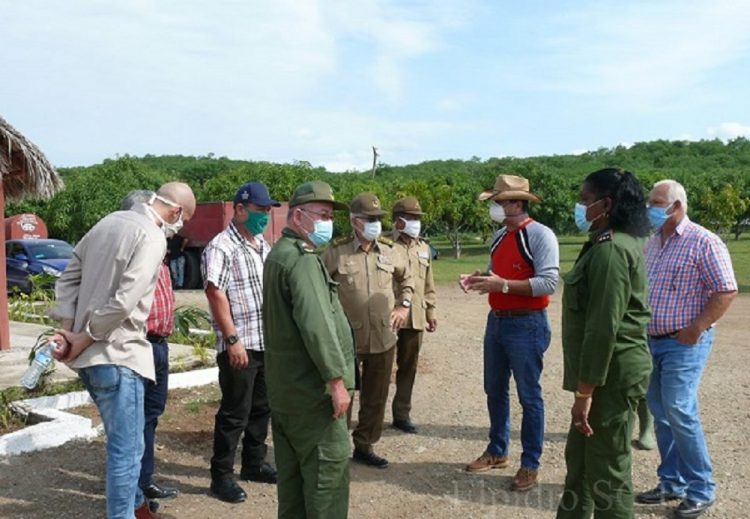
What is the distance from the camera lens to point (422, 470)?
4.91 meters

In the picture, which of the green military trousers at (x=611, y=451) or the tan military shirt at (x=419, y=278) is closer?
the green military trousers at (x=611, y=451)

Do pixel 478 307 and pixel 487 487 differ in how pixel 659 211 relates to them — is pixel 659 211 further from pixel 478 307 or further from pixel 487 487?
pixel 478 307

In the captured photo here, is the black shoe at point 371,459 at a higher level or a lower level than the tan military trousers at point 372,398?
lower

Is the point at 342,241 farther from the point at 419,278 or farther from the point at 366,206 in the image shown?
the point at 419,278

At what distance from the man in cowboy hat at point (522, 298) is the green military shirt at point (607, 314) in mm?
956

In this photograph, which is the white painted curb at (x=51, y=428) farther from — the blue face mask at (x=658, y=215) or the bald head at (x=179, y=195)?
the blue face mask at (x=658, y=215)

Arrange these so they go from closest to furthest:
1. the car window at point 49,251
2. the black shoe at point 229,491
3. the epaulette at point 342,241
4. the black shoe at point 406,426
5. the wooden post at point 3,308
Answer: the black shoe at point 229,491 < the epaulette at point 342,241 < the black shoe at point 406,426 < the wooden post at point 3,308 < the car window at point 49,251

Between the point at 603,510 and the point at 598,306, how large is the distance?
939 millimetres

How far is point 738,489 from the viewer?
4.43 metres

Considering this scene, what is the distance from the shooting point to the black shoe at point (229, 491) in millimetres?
4352

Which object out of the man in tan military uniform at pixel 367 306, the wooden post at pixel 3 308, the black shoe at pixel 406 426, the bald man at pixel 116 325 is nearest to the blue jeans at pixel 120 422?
the bald man at pixel 116 325

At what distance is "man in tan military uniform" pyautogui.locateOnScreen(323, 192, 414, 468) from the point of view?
4.95 m

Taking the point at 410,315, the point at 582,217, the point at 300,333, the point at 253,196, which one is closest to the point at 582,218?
the point at 582,217

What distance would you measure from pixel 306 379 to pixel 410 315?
2744mm
